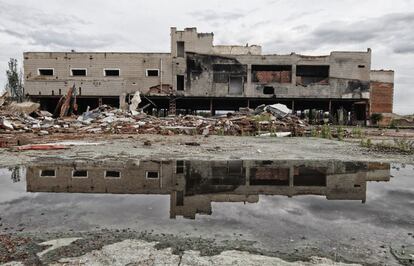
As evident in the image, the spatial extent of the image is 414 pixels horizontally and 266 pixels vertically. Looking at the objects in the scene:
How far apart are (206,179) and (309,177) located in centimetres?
210

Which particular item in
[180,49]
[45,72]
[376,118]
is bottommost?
[376,118]

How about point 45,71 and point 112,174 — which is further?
point 45,71

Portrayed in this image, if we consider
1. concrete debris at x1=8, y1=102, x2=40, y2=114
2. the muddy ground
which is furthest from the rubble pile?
the muddy ground

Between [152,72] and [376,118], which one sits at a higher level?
[152,72]

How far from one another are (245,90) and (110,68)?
13289 millimetres

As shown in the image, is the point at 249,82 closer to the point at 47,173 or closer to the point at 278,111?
the point at 278,111

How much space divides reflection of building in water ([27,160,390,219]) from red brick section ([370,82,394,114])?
32466mm

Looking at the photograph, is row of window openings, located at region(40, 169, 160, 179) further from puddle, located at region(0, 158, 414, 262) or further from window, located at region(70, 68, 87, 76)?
window, located at region(70, 68, 87, 76)

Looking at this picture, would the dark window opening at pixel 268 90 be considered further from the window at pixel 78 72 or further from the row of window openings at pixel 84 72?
the window at pixel 78 72

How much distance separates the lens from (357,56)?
3378 cm

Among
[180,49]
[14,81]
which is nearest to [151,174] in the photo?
[180,49]

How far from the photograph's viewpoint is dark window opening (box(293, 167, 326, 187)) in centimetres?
649

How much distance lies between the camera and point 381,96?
37.8 metres

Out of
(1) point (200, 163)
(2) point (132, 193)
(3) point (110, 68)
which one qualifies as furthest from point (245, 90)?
(2) point (132, 193)
